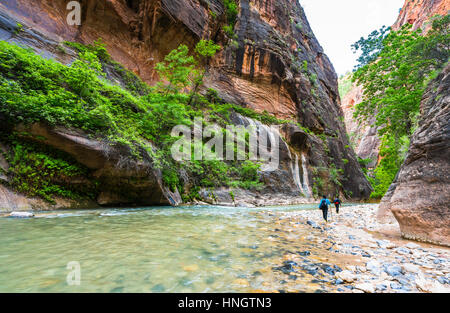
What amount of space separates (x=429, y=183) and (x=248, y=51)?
24604 mm

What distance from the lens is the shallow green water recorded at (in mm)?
2201

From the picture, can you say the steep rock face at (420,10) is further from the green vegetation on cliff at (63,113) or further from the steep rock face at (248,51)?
the green vegetation on cliff at (63,113)

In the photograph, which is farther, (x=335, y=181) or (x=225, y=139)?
(x=335, y=181)

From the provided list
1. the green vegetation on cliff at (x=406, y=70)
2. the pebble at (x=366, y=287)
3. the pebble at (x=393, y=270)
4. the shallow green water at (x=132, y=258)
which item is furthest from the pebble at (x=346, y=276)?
the green vegetation on cliff at (x=406, y=70)

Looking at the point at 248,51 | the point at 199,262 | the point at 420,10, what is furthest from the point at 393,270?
the point at 420,10

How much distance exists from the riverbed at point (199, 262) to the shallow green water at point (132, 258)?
1 centimetres

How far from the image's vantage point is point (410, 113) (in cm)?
1090

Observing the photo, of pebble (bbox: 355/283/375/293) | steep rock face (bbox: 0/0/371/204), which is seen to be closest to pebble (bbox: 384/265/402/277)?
pebble (bbox: 355/283/375/293)

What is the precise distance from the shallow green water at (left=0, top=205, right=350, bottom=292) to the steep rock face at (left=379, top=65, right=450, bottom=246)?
2.53 metres

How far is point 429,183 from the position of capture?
4297 mm
